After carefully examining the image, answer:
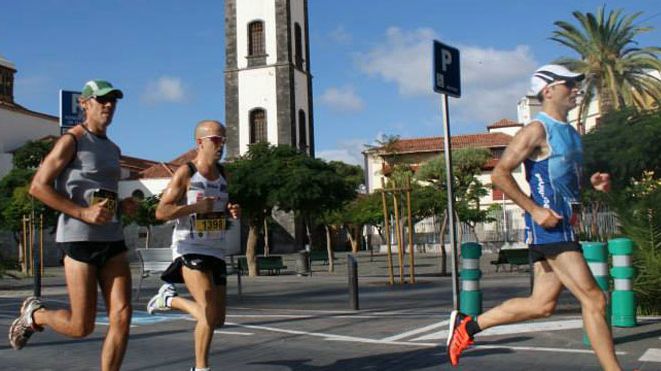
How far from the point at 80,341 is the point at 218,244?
11.4 ft

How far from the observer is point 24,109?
71.2 m

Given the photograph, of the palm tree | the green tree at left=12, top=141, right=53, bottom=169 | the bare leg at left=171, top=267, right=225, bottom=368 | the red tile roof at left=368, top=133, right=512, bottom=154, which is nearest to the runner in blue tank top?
the bare leg at left=171, top=267, right=225, bottom=368

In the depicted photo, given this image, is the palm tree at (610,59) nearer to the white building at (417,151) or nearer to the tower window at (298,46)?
the tower window at (298,46)

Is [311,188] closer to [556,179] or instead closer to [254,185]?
[254,185]

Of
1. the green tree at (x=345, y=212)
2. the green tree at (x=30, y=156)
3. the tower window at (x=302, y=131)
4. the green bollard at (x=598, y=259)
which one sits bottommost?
the green bollard at (x=598, y=259)

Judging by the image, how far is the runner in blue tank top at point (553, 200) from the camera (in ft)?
16.0

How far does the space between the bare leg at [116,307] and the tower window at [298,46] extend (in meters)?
51.2

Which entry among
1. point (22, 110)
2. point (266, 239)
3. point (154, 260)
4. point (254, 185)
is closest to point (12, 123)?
point (22, 110)

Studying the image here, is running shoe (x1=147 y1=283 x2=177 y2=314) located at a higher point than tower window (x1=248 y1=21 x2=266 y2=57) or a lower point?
lower

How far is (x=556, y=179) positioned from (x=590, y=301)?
788 mm

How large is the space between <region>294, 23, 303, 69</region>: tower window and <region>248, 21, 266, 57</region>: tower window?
2469 mm

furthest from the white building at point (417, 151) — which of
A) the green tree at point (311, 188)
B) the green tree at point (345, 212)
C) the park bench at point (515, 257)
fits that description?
the park bench at point (515, 257)

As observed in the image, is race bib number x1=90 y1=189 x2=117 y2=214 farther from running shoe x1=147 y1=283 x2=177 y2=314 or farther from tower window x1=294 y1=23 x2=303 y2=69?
tower window x1=294 y1=23 x2=303 y2=69

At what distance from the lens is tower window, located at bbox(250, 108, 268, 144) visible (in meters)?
54.8
